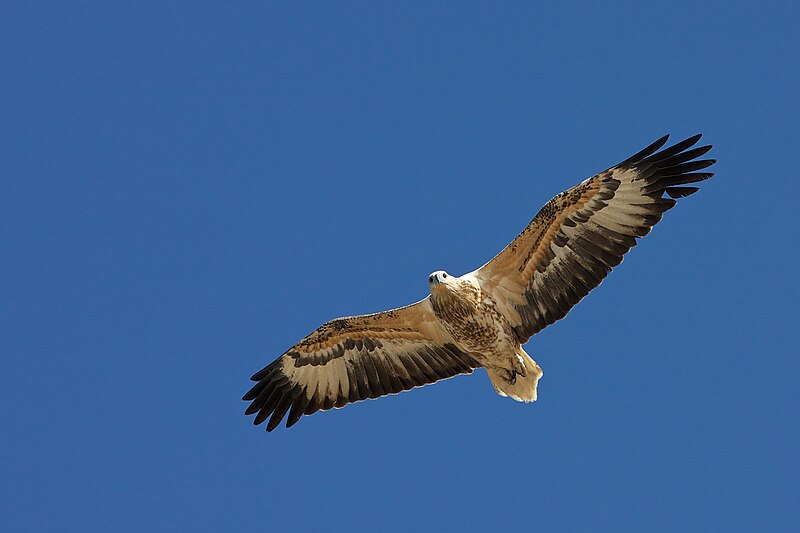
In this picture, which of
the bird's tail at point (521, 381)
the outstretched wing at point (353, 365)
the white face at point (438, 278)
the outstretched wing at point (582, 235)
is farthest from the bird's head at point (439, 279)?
the bird's tail at point (521, 381)

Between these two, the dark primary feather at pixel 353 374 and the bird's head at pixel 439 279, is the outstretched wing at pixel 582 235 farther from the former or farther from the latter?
the dark primary feather at pixel 353 374

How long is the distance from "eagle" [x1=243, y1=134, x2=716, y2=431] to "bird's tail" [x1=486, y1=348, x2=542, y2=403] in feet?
0.05

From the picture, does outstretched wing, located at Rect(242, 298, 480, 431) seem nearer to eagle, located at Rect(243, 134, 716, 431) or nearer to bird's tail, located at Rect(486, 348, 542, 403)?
eagle, located at Rect(243, 134, 716, 431)

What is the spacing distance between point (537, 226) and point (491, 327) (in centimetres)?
154

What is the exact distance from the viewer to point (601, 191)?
53.7ft

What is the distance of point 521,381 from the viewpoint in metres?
16.9

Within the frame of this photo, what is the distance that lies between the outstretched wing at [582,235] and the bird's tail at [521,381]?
1.20 ft

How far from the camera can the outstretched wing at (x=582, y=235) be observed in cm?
1617

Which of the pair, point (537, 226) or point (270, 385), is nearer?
point (537, 226)

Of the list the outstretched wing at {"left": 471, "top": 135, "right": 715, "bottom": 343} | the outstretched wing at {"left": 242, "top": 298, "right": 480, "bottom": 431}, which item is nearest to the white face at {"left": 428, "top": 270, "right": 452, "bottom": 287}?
the outstretched wing at {"left": 471, "top": 135, "right": 715, "bottom": 343}

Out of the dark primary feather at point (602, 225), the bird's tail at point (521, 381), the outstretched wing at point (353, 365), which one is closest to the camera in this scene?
the dark primary feather at point (602, 225)

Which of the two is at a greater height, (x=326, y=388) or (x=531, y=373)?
(x=326, y=388)

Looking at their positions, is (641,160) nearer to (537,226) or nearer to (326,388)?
(537,226)

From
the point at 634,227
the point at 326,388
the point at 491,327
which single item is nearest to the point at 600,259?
the point at 634,227
